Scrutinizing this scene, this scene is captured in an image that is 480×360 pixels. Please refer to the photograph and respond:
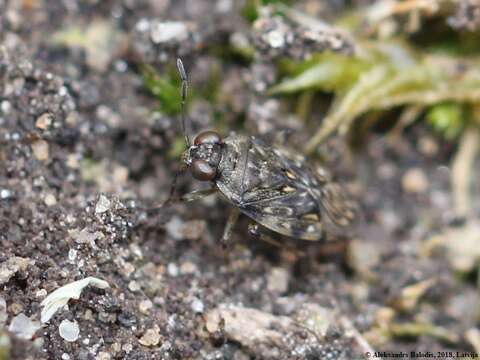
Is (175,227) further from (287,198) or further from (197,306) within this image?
(287,198)

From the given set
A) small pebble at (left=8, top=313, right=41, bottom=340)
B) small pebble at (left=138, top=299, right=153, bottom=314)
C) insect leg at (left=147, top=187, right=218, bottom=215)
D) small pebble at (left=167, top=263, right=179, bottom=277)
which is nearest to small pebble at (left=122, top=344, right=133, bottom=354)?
small pebble at (left=138, top=299, right=153, bottom=314)

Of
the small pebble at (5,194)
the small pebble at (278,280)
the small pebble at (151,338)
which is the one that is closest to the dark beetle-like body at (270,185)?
the small pebble at (278,280)

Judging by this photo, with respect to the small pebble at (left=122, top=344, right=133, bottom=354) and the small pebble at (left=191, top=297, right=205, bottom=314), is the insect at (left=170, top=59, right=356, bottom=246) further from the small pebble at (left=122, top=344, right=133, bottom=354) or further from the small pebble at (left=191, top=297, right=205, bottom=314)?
the small pebble at (left=122, top=344, right=133, bottom=354)

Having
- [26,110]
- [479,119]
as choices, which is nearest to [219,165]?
[26,110]

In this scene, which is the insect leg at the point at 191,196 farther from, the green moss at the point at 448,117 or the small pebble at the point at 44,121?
the green moss at the point at 448,117

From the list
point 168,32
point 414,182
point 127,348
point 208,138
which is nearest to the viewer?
point 127,348

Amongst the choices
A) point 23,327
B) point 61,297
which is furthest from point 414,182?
point 23,327
